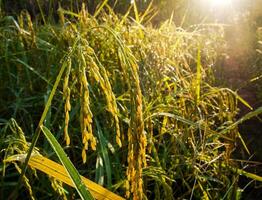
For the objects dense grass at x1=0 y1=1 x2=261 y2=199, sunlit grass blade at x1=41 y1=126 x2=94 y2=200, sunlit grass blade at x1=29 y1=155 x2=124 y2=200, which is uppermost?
sunlit grass blade at x1=41 y1=126 x2=94 y2=200

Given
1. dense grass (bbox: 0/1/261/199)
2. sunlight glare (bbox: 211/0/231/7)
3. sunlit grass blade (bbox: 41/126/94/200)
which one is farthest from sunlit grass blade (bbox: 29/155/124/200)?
sunlight glare (bbox: 211/0/231/7)

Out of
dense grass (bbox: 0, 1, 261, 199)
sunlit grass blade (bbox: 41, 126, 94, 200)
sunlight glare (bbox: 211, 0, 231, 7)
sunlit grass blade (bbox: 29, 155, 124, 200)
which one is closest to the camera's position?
sunlit grass blade (bbox: 41, 126, 94, 200)

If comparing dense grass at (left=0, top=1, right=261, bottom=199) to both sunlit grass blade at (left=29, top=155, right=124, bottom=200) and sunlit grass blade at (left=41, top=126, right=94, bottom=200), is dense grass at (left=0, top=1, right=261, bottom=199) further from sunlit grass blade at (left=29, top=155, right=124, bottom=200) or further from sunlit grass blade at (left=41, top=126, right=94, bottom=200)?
sunlit grass blade at (left=41, top=126, right=94, bottom=200)

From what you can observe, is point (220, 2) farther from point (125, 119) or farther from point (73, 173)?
point (73, 173)

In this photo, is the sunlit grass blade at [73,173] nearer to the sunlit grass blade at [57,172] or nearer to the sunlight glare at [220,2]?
the sunlit grass blade at [57,172]

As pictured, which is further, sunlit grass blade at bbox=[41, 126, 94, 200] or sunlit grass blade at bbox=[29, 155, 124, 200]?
sunlit grass blade at bbox=[29, 155, 124, 200]

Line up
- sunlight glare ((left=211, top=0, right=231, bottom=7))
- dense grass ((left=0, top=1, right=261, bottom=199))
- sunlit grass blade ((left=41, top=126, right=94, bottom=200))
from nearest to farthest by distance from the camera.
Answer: sunlit grass blade ((left=41, top=126, right=94, bottom=200)) → dense grass ((left=0, top=1, right=261, bottom=199)) → sunlight glare ((left=211, top=0, right=231, bottom=7))

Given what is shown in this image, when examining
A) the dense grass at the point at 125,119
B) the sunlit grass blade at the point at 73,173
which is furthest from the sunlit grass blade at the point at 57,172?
the dense grass at the point at 125,119

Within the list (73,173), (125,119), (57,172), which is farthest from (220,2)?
(73,173)

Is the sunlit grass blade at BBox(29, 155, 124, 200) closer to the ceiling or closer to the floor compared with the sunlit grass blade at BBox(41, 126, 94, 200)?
closer to the floor

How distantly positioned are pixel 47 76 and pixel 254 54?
1.80 m

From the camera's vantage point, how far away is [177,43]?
2.56 meters

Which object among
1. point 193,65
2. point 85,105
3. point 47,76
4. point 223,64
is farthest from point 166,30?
point 85,105

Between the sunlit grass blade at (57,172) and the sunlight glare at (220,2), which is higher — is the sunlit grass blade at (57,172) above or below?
above
